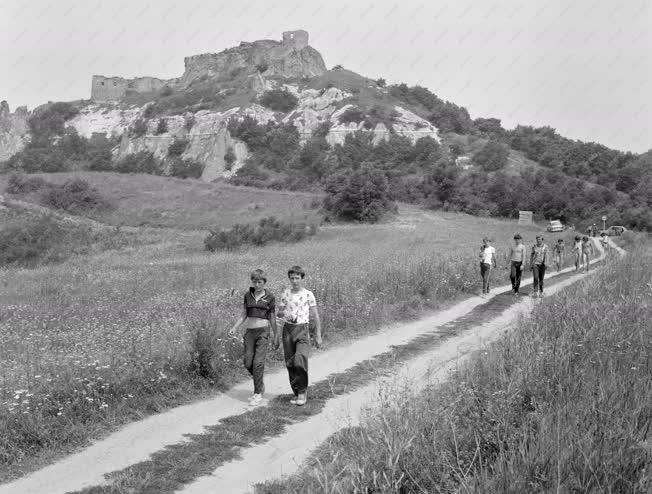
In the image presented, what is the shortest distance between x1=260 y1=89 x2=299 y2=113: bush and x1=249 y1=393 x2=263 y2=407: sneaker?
110 meters

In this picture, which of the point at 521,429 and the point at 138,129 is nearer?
the point at 521,429

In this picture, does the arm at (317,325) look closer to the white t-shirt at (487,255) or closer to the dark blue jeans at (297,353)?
the dark blue jeans at (297,353)

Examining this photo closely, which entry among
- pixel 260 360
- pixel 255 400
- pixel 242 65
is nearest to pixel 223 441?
pixel 255 400

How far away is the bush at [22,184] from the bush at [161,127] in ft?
161

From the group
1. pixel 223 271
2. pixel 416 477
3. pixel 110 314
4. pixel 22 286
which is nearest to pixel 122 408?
pixel 416 477

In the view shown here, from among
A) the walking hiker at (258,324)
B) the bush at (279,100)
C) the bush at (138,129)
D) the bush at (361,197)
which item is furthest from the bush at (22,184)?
the walking hiker at (258,324)

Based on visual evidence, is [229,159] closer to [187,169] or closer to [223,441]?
[187,169]

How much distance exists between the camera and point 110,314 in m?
12.8

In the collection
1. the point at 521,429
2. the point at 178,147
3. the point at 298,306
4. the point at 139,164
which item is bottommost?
the point at 521,429

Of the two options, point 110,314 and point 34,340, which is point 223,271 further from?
point 34,340

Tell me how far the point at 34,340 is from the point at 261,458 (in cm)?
657

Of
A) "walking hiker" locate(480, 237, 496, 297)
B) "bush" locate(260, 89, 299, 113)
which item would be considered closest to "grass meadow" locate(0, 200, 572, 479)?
"walking hiker" locate(480, 237, 496, 297)

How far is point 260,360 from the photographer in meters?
7.20

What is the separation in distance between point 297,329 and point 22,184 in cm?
6714
